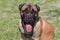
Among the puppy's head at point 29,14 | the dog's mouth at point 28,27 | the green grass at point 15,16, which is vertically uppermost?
the puppy's head at point 29,14

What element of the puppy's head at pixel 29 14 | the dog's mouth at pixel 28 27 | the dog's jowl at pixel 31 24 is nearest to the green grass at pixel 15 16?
the dog's jowl at pixel 31 24

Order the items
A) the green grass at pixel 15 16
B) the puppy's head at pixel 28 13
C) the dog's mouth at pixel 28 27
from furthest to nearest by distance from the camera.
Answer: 1. the green grass at pixel 15 16
2. the dog's mouth at pixel 28 27
3. the puppy's head at pixel 28 13

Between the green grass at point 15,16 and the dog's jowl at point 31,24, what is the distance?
55.6 inches

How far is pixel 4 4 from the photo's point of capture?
44.5 ft

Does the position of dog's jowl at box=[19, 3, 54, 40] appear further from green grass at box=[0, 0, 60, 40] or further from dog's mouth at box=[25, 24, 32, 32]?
green grass at box=[0, 0, 60, 40]

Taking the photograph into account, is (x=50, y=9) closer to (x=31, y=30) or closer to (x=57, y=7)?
(x=57, y=7)

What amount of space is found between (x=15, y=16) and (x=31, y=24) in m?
3.73

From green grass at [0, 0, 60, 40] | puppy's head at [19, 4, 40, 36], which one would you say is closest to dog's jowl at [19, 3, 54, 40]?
puppy's head at [19, 4, 40, 36]

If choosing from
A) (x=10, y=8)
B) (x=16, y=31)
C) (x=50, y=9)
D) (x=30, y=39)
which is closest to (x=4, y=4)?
(x=10, y=8)

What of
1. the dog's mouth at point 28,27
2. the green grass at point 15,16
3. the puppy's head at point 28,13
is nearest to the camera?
the puppy's head at point 28,13

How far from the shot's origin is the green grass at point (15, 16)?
10.2m

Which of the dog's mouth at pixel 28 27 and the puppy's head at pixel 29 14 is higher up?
the puppy's head at pixel 29 14

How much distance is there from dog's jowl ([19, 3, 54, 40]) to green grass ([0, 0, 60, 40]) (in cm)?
141

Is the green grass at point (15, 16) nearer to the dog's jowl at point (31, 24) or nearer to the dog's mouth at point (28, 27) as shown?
the dog's jowl at point (31, 24)
